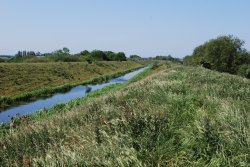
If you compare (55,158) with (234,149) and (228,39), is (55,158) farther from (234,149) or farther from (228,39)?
(228,39)

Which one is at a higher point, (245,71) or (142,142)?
(142,142)

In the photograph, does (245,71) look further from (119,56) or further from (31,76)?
(119,56)

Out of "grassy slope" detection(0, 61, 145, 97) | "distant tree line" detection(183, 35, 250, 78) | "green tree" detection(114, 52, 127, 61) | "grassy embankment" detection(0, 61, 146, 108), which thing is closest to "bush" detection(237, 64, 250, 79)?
"distant tree line" detection(183, 35, 250, 78)

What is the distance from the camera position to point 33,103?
36781 millimetres

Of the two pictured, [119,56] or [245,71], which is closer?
[245,71]

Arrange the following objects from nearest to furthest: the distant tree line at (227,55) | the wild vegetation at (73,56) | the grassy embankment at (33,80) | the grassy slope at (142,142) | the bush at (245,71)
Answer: the grassy slope at (142,142)
the grassy embankment at (33,80)
the bush at (245,71)
the distant tree line at (227,55)
the wild vegetation at (73,56)

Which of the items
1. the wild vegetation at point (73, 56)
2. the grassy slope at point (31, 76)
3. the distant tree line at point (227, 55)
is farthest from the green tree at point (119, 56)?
the distant tree line at point (227, 55)

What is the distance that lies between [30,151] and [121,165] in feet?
7.83

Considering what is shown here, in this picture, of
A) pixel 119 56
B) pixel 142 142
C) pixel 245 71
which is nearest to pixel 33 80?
pixel 245 71

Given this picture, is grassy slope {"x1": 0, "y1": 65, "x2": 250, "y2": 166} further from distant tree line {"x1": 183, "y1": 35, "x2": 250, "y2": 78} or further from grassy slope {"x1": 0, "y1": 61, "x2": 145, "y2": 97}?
distant tree line {"x1": 183, "y1": 35, "x2": 250, "y2": 78}

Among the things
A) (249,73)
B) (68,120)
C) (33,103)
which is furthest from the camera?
(249,73)

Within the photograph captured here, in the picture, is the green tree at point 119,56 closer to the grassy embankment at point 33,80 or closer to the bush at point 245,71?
the grassy embankment at point 33,80

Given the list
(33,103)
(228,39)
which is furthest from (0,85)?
(228,39)

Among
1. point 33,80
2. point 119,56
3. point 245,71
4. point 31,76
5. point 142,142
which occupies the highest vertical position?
point 142,142
